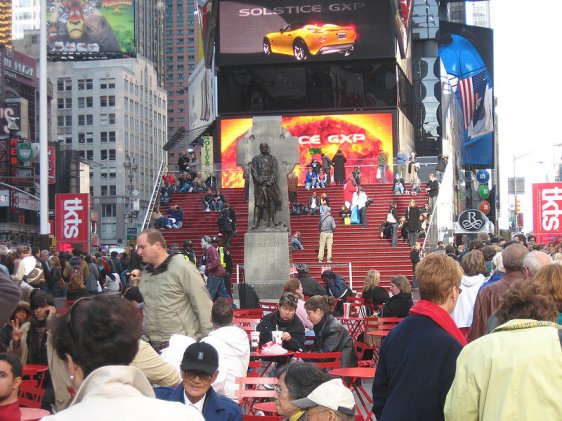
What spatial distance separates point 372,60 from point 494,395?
47.5m

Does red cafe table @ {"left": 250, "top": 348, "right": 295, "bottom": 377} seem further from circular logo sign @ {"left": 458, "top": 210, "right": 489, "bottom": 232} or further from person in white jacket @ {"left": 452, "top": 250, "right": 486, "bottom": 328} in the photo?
circular logo sign @ {"left": 458, "top": 210, "right": 489, "bottom": 232}

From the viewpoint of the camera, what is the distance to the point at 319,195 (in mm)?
37625

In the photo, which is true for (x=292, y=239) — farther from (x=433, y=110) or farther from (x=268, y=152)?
(x=433, y=110)

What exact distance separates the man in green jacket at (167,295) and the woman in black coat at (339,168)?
1206 inches

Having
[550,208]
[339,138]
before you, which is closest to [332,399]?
[550,208]

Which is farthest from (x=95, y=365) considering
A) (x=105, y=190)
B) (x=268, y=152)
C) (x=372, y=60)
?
(x=105, y=190)

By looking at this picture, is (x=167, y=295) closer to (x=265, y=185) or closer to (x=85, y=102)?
(x=265, y=185)

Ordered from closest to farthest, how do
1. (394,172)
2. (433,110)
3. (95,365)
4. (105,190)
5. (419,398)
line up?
(95,365) < (419,398) < (394,172) < (433,110) < (105,190)

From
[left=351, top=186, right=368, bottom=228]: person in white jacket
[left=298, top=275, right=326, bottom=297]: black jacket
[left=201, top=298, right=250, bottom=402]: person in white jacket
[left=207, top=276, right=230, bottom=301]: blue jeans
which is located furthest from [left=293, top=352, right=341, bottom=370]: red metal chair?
[left=351, top=186, right=368, bottom=228]: person in white jacket

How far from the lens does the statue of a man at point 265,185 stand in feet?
81.1

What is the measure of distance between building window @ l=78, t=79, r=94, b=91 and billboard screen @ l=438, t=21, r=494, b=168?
278 feet

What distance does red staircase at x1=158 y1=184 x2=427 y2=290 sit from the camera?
30469mm

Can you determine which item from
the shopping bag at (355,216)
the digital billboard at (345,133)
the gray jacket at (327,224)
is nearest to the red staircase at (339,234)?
the shopping bag at (355,216)

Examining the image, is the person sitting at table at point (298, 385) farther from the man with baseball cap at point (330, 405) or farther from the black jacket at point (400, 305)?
the black jacket at point (400, 305)
